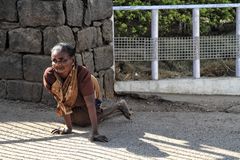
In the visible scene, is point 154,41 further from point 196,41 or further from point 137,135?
point 137,135

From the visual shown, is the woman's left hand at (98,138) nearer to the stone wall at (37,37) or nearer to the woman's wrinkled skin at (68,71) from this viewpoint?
the woman's wrinkled skin at (68,71)

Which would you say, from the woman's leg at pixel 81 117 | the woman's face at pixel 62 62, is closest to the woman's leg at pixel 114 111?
the woman's leg at pixel 81 117

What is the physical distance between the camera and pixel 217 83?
8.86 metres

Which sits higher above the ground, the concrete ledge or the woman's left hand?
the concrete ledge

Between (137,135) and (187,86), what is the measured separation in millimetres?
3029

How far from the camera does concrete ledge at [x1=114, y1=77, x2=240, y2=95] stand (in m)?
8.49

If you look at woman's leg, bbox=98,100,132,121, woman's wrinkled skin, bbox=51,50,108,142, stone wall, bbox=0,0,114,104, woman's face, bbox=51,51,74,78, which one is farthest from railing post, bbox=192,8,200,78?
woman's face, bbox=51,51,74,78

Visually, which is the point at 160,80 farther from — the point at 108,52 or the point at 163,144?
the point at 163,144

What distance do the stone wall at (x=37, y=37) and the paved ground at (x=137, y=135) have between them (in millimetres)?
270

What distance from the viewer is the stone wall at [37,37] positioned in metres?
7.00

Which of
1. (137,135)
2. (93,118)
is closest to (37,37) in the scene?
(93,118)

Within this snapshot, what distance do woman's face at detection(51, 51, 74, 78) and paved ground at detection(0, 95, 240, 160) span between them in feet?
2.39

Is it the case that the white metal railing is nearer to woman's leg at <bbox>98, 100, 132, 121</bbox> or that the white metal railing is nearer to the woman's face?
woman's leg at <bbox>98, 100, 132, 121</bbox>

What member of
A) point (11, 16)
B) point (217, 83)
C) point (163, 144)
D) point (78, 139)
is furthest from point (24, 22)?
point (217, 83)
